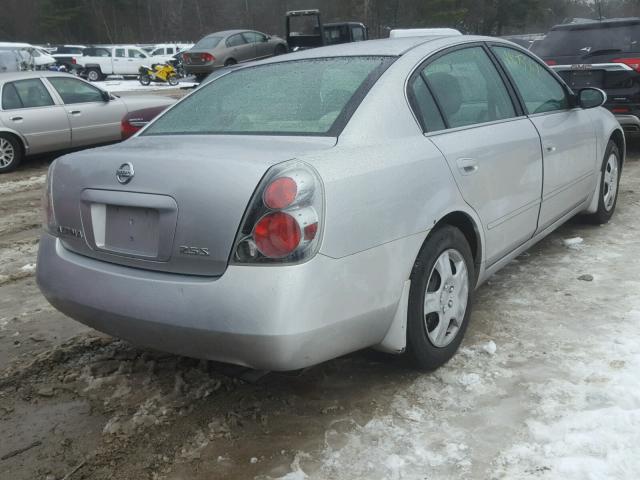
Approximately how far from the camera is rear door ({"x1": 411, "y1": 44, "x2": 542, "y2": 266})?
3148mm

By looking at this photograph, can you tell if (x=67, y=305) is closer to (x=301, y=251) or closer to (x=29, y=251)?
(x=301, y=251)

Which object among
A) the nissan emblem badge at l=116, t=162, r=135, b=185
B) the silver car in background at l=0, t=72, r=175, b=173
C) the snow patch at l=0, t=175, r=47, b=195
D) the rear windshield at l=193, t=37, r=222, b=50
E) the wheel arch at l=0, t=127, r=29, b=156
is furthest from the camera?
the rear windshield at l=193, t=37, r=222, b=50

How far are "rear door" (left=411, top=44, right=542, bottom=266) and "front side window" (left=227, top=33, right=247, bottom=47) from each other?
21191 mm

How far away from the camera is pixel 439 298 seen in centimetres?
302

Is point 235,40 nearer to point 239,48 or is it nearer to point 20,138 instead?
point 239,48

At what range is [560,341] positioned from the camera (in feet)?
11.0

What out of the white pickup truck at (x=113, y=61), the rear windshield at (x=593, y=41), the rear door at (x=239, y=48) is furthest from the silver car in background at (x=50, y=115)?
the white pickup truck at (x=113, y=61)

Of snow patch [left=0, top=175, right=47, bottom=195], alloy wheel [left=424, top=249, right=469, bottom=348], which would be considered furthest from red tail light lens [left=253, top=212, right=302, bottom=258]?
snow patch [left=0, top=175, right=47, bottom=195]

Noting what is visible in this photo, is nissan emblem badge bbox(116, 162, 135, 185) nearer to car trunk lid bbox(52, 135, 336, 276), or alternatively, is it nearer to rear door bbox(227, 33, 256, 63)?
car trunk lid bbox(52, 135, 336, 276)

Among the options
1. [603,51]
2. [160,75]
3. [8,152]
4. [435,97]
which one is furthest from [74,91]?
[160,75]

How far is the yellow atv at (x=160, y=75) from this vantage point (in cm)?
2989

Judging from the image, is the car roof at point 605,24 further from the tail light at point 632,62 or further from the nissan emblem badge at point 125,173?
the nissan emblem badge at point 125,173

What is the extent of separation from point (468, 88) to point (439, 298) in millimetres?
1271

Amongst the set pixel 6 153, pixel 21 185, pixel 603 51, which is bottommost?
pixel 21 185
